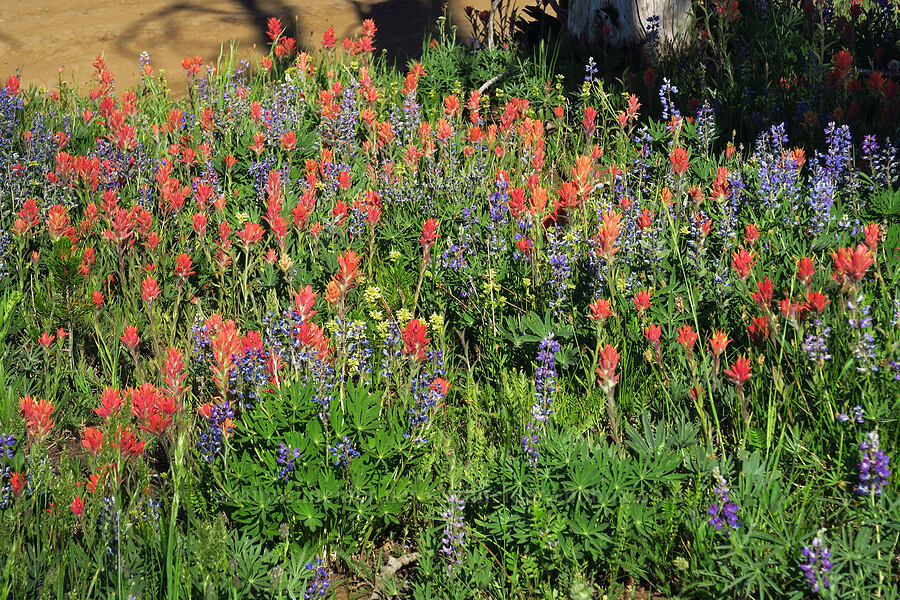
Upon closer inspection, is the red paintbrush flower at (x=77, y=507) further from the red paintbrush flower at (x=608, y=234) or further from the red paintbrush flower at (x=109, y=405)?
the red paintbrush flower at (x=608, y=234)

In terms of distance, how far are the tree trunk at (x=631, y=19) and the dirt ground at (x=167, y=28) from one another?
2403 millimetres

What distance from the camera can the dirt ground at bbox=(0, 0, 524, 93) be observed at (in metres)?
8.55

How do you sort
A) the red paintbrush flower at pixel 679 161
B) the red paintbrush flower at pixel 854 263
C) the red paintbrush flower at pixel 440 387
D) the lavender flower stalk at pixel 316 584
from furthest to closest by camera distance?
the red paintbrush flower at pixel 679 161 → the red paintbrush flower at pixel 440 387 → the red paintbrush flower at pixel 854 263 → the lavender flower stalk at pixel 316 584

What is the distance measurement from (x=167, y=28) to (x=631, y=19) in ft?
19.1

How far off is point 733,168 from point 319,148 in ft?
8.90

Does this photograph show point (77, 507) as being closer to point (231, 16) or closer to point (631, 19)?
point (631, 19)

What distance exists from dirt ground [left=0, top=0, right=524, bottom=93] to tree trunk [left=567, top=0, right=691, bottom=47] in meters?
2.40

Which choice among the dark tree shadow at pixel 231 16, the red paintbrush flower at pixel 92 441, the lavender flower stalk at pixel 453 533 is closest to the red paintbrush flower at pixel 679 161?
the lavender flower stalk at pixel 453 533

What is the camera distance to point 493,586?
8.81ft

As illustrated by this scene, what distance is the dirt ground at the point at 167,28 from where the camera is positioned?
28.0 feet

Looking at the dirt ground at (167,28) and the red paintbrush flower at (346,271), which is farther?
the dirt ground at (167,28)

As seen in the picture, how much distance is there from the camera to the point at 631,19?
634 centimetres

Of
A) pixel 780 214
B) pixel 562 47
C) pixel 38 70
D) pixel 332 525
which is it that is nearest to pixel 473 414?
pixel 332 525

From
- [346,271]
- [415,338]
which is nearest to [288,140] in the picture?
[346,271]
